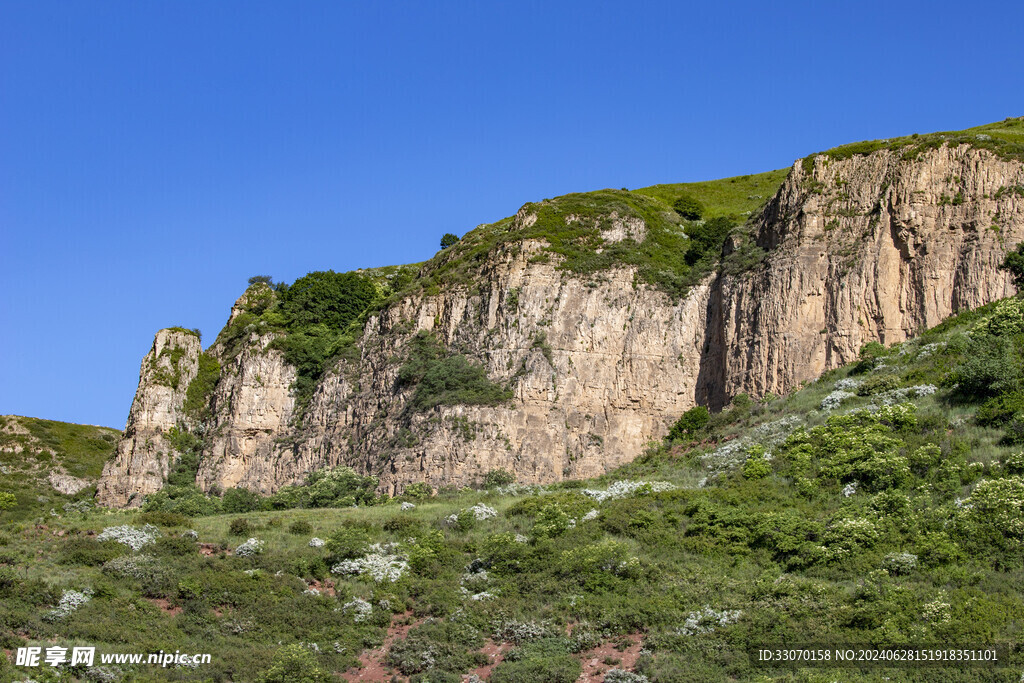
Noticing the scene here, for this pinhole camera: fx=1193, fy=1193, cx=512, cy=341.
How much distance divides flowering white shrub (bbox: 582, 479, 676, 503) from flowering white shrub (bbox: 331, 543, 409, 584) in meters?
7.88

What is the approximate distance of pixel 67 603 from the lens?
30547 millimetres

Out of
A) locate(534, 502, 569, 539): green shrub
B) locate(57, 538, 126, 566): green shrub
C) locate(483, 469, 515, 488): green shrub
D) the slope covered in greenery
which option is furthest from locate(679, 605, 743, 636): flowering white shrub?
locate(483, 469, 515, 488): green shrub

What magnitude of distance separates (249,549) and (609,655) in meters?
13.2

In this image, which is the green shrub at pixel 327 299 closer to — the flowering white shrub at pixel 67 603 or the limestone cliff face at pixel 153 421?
the limestone cliff face at pixel 153 421

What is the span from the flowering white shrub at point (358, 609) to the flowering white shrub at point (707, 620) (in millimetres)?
8739

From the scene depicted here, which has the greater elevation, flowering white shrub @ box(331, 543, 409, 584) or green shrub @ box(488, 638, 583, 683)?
flowering white shrub @ box(331, 543, 409, 584)

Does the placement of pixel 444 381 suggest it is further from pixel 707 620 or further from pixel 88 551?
pixel 707 620

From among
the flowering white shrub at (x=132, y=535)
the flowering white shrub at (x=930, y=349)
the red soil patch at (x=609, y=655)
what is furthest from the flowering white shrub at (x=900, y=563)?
the flowering white shrub at (x=132, y=535)

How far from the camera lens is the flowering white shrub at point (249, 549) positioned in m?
36.6

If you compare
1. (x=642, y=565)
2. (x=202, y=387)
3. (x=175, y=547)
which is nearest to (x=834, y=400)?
(x=642, y=565)

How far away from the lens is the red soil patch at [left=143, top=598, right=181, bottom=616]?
32.1 metres

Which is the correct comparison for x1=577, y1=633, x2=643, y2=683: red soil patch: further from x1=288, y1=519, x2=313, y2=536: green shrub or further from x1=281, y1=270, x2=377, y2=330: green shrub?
x1=281, y1=270, x2=377, y2=330: green shrub

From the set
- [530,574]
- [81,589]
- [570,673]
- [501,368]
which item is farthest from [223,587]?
[501,368]

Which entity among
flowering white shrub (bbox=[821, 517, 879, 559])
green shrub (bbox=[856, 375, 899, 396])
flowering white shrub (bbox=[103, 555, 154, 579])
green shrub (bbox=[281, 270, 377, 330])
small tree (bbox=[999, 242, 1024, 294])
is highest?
green shrub (bbox=[281, 270, 377, 330])
